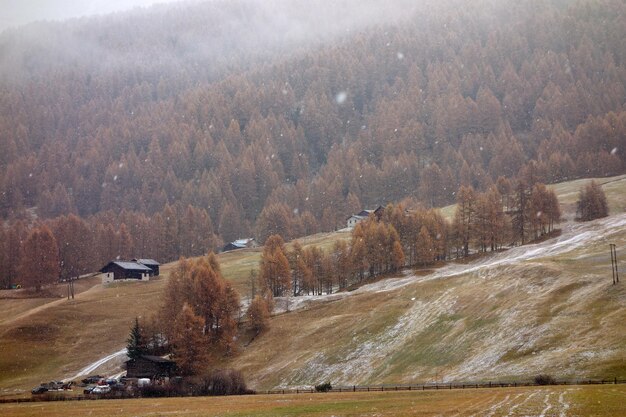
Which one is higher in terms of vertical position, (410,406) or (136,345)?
(410,406)

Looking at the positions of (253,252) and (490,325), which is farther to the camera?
(253,252)

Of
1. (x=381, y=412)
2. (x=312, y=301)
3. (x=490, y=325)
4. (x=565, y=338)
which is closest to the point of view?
(x=381, y=412)

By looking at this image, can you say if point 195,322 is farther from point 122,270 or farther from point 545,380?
point 545,380

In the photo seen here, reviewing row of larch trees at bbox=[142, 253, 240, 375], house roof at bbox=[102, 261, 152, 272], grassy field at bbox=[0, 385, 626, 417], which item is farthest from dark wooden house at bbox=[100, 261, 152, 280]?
grassy field at bbox=[0, 385, 626, 417]

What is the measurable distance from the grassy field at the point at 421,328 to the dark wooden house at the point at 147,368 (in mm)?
8477

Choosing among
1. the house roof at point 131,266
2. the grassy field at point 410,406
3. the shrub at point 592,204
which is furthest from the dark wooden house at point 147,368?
the shrub at point 592,204

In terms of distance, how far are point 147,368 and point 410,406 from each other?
189ft

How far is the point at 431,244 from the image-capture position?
119625mm

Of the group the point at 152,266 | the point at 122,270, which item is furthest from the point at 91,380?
the point at 152,266

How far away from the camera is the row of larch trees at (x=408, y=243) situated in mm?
117125

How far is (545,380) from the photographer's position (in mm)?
50750

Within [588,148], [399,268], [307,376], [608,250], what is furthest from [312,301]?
[588,148]

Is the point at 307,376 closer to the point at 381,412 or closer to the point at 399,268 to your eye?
the point at 381,412

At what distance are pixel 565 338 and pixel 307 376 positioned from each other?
2992 centimetres
